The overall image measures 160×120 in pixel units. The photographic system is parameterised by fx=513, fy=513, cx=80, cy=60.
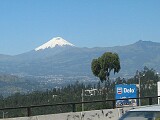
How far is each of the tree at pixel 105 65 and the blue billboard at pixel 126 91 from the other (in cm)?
1926

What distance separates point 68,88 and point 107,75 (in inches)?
320

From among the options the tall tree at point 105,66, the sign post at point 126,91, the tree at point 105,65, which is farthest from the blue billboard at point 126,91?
the tree at point 105,65

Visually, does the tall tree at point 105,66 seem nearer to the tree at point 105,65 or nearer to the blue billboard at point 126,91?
the tree at point 105,65

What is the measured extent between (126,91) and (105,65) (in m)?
21.3

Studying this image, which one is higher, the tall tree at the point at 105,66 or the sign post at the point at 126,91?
the tall tree at the point at 105,66

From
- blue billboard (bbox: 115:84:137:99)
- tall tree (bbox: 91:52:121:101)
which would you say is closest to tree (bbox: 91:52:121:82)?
tall tree (bbox: 91:52:121:101)

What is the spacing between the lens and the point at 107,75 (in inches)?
2208

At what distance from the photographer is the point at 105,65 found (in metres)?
57.0

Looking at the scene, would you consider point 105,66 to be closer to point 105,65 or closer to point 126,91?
point 105,65

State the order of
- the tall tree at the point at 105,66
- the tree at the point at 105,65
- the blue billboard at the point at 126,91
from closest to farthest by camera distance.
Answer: the blue billboard at the point at 126,91 → the tall tree at the point at 105,66 → the tree at the point at 105,65

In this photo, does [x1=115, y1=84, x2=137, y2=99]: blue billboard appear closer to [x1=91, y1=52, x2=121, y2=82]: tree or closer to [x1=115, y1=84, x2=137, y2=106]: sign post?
[x1=115, y1=84, x2=137, y2=106]: sign post

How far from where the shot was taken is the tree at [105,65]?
56.4 meters

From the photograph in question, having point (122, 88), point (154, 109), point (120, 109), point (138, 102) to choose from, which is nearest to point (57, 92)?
point (122, 88)

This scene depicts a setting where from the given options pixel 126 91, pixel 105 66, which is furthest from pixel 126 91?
pixel 105 66
